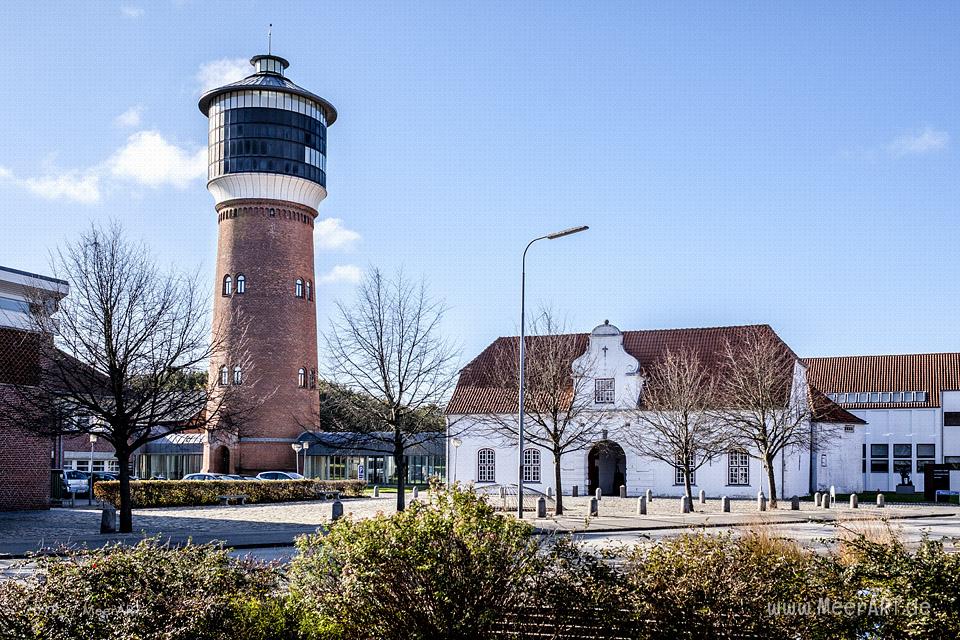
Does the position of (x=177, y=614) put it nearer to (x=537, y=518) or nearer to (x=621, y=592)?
(x=621, y=592)

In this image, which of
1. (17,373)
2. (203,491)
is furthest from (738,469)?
(17,373)

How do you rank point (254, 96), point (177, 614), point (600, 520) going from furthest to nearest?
1. point (254, 96)
2. point (600, 520)
3. point (177, 614)

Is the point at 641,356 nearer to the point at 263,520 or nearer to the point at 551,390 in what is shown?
the point at 551,390

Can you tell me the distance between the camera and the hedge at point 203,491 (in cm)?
4032

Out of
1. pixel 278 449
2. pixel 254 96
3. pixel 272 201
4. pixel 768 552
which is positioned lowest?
pixel 278 449

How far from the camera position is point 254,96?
5497 cm

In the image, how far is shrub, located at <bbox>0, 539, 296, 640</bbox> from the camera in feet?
23.2

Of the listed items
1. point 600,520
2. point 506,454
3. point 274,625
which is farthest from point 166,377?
point 506,454

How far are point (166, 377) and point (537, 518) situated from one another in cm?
1246

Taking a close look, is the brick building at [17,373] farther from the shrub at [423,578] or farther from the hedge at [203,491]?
the shrub at [423,578]

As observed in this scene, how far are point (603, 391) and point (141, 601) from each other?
1731 inches

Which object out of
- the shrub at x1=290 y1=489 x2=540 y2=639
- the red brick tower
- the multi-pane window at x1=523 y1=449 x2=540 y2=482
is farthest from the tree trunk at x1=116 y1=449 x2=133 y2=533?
the multi-pane window at x1=523 y1=449 x2=540 y2=482

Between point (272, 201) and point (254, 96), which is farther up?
point (254, 96)

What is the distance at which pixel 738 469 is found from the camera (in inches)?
1858
